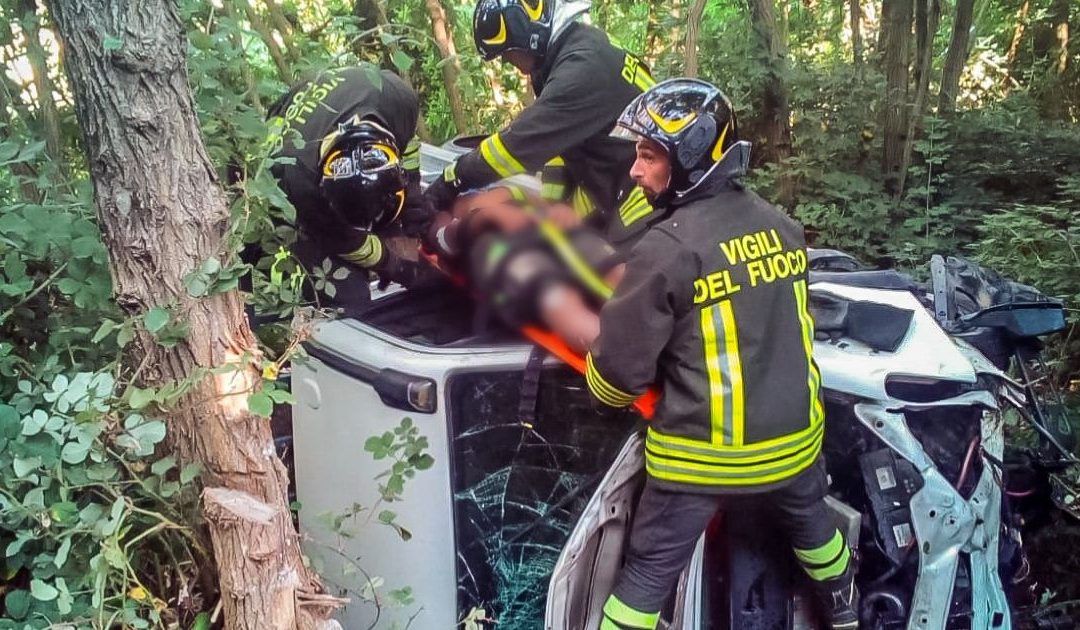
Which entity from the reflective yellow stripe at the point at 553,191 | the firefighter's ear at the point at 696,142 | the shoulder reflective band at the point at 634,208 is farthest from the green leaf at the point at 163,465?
the reflective yellow stripe at the point at 553,191

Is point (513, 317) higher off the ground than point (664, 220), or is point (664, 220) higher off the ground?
point (664, 220)

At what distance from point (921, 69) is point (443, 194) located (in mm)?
4855

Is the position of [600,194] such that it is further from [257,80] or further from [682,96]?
[257,80]

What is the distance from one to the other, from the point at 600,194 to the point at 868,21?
639 cm

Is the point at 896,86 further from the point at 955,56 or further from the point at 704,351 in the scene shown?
the point at 704,351

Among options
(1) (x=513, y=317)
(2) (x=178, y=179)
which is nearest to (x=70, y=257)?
(2) (x=178, y=179)

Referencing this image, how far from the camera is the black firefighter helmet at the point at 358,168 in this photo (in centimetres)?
260

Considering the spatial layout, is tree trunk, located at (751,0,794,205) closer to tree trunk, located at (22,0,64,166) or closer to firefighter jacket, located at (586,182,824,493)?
firefighter jacket, located at (586,182,824,493)

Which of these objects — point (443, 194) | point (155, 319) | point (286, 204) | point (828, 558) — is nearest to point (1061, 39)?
point (443, 194)

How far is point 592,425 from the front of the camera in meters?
2.32

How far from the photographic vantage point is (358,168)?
260 centimetres

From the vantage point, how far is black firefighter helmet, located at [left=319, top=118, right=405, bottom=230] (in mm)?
2598

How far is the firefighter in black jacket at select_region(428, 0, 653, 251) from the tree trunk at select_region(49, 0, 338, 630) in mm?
1320

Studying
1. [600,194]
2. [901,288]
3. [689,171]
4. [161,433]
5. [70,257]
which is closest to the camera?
[161,433]
